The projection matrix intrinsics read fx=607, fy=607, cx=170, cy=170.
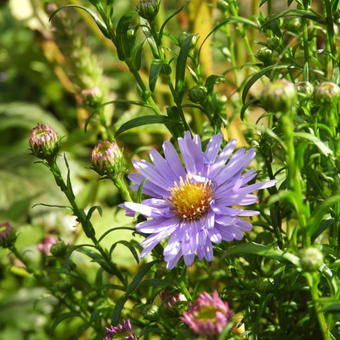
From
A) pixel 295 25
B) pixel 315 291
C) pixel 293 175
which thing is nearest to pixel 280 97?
pixel 293 175

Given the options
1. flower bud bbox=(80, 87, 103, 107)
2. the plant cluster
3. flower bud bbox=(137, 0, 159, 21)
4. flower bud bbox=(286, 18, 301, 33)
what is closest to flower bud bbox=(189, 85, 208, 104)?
the plant cluster

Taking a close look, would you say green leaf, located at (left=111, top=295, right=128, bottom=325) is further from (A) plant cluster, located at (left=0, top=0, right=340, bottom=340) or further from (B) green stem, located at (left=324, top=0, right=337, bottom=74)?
(B) green stem, located at (left=324, top=0, right=337, bottom=74)

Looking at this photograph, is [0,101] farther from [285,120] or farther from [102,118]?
[285,120]

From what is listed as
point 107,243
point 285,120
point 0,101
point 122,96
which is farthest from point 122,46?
point 0,101

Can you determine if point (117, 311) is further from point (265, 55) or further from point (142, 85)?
point (265, 55)

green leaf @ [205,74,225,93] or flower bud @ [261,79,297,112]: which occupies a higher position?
green leaf @ [205,74,225,93]

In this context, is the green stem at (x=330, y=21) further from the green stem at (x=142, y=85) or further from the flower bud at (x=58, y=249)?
the flower bud at (x=58, y=249)
